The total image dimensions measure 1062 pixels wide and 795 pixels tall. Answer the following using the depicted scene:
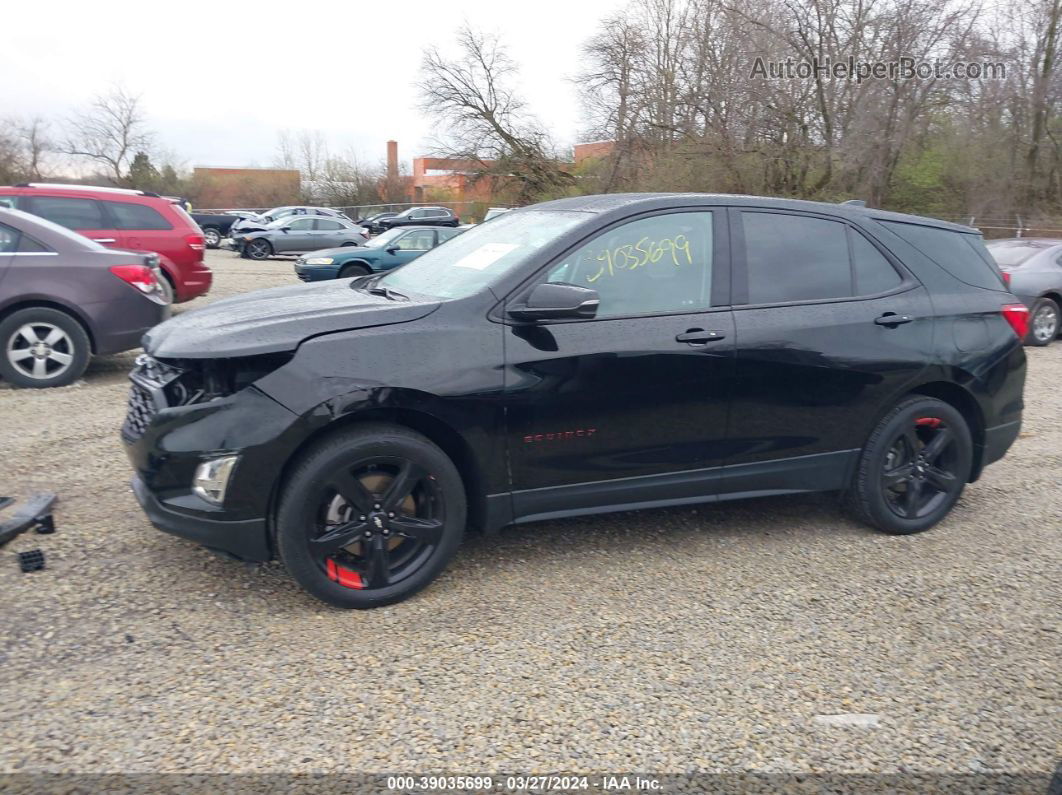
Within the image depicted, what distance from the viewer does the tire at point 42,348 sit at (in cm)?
710

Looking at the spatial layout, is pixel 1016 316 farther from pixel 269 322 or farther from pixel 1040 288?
pixel 1040 288

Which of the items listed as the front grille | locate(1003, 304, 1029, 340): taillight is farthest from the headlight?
locate(1003, 304, 1029, 340): taillight

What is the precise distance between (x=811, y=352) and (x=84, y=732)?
346cm

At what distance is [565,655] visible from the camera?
10.8 feet

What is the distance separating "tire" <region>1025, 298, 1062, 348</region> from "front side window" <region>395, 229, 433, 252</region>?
10.8m

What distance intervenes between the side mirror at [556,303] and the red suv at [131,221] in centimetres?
786

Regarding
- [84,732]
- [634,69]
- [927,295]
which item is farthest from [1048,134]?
[84,732]

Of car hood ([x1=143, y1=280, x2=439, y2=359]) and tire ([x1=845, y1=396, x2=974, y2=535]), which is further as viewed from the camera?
tire ([x1=845, y1=396, x2=974, y2=535])

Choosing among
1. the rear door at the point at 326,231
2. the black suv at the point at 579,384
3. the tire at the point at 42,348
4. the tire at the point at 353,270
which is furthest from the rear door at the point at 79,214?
the rear door at the point at 326,231

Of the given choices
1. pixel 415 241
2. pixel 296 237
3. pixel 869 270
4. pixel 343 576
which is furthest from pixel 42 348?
pixel 296 237

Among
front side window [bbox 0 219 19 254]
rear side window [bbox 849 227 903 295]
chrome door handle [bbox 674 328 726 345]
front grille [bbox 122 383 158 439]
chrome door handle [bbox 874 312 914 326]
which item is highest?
front side window [bbox 0 219 19 254]

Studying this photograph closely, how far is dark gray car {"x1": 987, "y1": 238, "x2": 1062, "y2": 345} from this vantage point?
11.9 m

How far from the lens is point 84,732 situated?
2.73m

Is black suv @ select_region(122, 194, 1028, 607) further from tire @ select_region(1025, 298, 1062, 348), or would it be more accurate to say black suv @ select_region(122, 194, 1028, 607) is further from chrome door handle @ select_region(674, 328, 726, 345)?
tire @ select_region(1025, 298, 1062, 348)
